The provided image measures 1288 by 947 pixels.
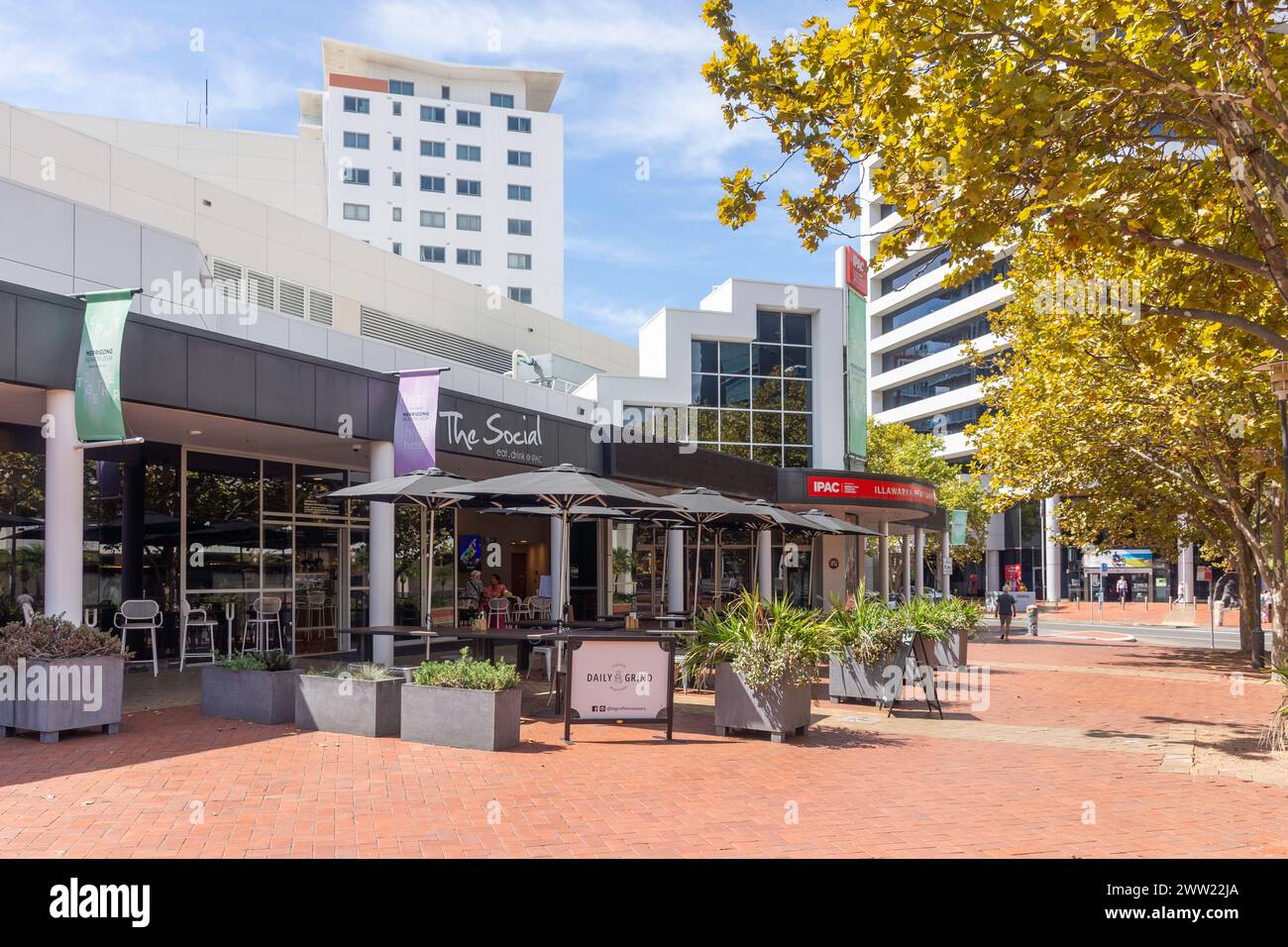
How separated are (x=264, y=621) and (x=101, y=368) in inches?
309

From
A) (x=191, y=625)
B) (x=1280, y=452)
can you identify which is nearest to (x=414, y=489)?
(x=191, y=625)

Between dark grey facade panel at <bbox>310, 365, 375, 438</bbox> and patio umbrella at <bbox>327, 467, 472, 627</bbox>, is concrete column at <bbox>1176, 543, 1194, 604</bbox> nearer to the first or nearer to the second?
dark grey facade panel at <bbox>310, 365, 375, 438</bbox>

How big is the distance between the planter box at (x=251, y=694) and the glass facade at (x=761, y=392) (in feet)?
83.3

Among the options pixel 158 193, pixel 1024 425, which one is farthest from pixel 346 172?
pixel 1024 425

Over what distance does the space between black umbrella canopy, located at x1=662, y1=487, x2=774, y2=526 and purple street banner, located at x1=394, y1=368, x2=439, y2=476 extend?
11.8ft

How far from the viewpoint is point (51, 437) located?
11.1m

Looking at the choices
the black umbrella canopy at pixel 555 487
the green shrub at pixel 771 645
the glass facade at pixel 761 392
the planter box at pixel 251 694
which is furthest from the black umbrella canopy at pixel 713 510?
the glass facade at pixel 761 392

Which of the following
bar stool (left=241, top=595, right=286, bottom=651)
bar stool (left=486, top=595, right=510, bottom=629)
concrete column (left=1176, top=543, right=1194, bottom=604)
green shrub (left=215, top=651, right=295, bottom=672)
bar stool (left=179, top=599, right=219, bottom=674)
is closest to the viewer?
green shrub (left=215, top=651, right=295, bottom=672)

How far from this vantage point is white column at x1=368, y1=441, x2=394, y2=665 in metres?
15.3

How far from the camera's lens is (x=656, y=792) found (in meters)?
7.97

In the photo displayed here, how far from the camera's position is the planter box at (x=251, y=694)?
34.9 feet

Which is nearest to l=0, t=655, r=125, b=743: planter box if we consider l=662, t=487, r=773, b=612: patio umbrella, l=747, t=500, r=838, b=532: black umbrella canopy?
l=662, t=487, r=773, b=612: patio umbrella

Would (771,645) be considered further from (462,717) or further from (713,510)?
(713,510)

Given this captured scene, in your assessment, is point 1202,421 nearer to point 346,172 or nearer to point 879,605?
point 879,605
